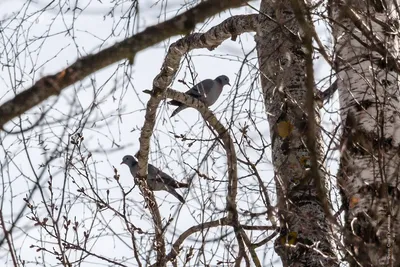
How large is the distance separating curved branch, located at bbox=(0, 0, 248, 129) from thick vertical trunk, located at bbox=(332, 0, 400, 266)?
1079 millimetres

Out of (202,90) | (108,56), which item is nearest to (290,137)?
(108,56)

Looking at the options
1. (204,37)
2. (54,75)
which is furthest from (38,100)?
(204,37)

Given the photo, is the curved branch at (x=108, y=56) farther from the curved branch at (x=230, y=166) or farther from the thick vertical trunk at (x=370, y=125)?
the thick vertical trunk at (x=370, y=125)

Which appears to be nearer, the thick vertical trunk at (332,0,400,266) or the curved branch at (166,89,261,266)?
the thick vertical trunk at (332,0,400,266)

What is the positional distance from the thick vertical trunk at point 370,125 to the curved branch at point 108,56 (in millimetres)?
1079

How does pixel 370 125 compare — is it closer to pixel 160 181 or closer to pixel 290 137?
pixel 290 137

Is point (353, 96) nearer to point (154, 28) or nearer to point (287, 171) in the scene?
point (287, 171)

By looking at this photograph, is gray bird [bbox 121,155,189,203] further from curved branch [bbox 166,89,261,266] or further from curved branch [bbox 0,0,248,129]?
curved branch [bbox 0,0,248,129]

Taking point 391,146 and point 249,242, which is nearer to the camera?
point 391,146

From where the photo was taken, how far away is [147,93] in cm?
521

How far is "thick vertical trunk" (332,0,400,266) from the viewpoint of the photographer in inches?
110

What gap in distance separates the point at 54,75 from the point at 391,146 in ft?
6.13

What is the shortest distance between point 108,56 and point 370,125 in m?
1.77

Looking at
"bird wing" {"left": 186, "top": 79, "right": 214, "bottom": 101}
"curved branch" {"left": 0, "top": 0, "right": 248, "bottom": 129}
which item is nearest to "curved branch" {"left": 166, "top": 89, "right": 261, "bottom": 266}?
"bird wing" {"left": 186, "top": 79, "right": 214, "bottom": 101}
